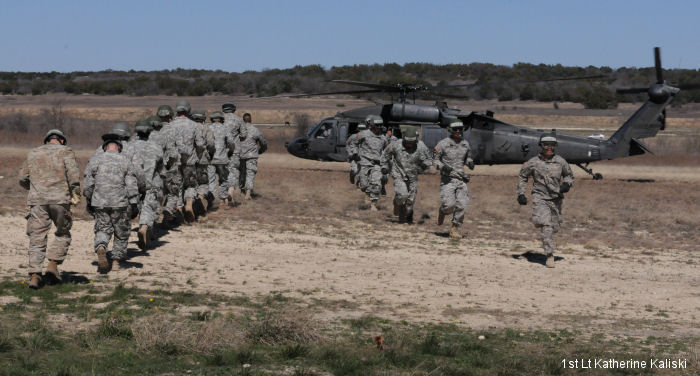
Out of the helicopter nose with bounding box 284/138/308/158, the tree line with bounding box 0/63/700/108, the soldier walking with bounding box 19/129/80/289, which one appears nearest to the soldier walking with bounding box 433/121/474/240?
the soldier walking with bounding box 19/129/80/289

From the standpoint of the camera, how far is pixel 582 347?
796 centimetres

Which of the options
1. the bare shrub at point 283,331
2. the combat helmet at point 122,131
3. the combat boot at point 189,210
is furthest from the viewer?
the combat boot at point 189,210

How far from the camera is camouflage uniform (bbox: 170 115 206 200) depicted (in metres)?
14.6

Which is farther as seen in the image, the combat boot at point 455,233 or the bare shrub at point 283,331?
the combat boot at point 455,233

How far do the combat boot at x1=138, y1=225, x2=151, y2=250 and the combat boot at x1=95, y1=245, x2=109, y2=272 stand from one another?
135cm

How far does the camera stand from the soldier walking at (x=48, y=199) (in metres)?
9.79

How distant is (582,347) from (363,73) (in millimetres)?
91625

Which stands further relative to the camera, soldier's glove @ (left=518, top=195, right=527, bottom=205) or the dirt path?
soldier's glove @ (left=518, top=195, right=527, bottom=205)

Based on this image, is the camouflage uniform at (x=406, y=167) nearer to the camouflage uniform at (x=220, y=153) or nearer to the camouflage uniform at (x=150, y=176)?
the camouflage uniform at (x=220, y=153)

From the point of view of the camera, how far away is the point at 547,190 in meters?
12.6

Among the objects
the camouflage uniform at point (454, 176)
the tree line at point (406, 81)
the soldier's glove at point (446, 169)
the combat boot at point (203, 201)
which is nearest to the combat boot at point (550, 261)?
the camouflage uniform at point (454, 176)

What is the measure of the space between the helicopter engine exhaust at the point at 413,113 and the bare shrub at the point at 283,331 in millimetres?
16220

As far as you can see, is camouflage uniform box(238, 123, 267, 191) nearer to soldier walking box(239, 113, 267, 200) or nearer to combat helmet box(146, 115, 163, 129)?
soldier walking box(239, 113, 267, 200)

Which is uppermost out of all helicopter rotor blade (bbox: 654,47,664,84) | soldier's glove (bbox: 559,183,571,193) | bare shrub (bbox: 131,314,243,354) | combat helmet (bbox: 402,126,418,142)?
helicopter rotor blade (bbox: 654,47,664,84)
